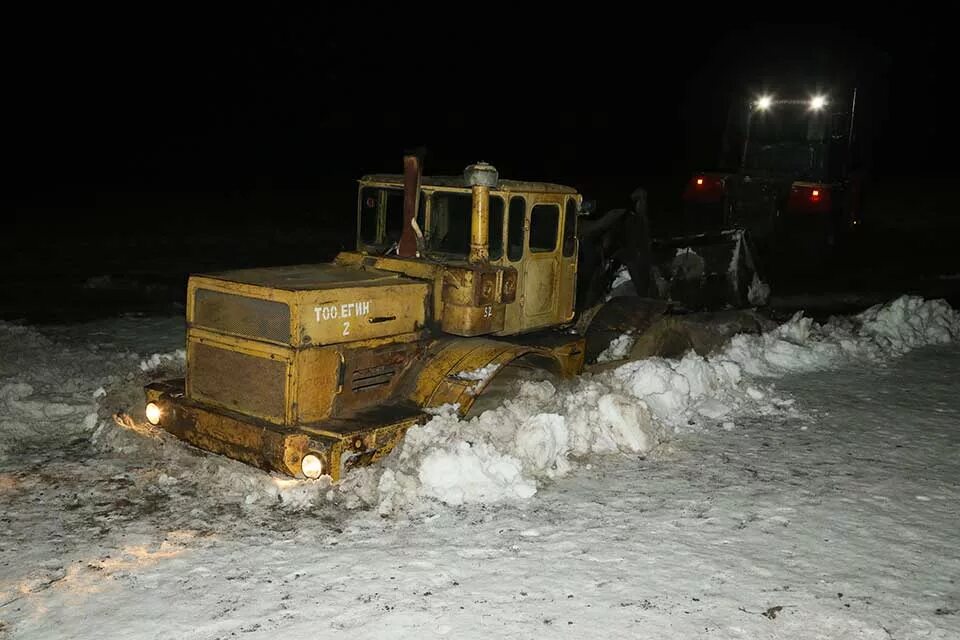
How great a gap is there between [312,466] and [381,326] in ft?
3.86

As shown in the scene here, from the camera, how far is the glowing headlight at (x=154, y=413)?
22.3 feet

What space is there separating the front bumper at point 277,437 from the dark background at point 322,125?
6.58 m

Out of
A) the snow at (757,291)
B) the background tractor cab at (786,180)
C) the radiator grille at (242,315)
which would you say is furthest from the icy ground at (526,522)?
the background tractor cab at (786,180)

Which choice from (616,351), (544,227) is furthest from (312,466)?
(616,351)

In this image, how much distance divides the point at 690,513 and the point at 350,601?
2.46 metres

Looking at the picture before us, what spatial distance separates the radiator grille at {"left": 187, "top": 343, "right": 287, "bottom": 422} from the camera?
247 inches

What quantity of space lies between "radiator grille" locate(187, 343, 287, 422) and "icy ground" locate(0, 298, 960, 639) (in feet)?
1.75

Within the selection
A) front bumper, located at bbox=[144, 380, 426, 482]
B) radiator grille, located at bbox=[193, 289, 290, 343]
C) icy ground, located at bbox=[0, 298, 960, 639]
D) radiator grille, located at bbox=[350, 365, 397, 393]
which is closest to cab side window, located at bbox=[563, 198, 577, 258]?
icy ground, located at bbox=[0, 298, 960, 639]

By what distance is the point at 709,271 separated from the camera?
11.4m

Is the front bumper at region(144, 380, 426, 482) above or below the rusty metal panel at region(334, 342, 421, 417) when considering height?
below

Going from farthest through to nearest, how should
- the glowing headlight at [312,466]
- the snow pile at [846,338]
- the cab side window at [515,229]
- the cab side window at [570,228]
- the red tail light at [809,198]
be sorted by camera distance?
the red tail light at [809,198], the snow pile at [846,338], the cab side window at [570,228], the cab side window at [515,229], the glowing headlight at [312,466]

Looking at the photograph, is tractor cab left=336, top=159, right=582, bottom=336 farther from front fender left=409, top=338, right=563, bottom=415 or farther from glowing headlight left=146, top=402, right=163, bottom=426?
glowing headlight left=146, top=402, right=163, bottom=426

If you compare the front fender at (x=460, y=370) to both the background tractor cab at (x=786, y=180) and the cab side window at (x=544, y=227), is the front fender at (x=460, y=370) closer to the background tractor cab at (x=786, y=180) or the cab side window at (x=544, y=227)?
the cab side window at (x=544, y=227)

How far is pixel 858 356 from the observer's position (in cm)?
1093
